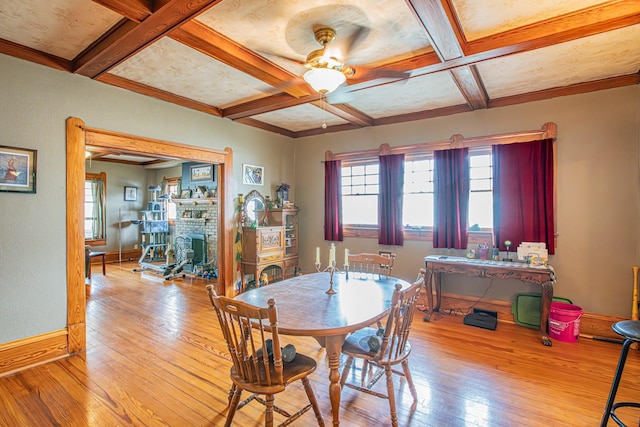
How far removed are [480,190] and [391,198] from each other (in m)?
1.17

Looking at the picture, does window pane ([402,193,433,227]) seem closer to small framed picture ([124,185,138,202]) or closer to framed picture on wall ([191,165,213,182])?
framed picture on wall ([191,165,213,182])

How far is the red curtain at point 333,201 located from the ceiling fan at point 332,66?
238cm

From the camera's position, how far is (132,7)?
2.04 metres

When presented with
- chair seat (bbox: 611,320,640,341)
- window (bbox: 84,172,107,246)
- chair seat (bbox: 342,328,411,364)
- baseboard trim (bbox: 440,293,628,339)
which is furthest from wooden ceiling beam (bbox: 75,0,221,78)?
window (bbox: 84,172,107,246)

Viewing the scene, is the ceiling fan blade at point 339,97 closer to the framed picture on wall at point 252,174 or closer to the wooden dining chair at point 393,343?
the framed picture on wall at point 252,174

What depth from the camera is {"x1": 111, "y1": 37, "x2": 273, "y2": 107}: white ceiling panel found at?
2848 mm

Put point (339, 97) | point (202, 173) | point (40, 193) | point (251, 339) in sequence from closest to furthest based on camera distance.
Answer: point (251, 339), point (40, 193), point (339, 97), point (202, 173)

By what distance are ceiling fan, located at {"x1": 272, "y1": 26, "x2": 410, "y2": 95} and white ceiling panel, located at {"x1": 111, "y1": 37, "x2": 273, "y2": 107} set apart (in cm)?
84

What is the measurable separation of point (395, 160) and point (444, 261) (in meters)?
1.64

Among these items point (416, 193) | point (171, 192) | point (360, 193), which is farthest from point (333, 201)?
point (171, 192)

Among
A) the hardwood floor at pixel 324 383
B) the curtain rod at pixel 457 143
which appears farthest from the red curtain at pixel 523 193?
the hardwood floor at pixel 324 383

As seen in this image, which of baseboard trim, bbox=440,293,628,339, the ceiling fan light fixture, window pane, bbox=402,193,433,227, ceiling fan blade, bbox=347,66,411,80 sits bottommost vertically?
baseboard trim, bbox=440,293,628,339

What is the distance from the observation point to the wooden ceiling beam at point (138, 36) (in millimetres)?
2016

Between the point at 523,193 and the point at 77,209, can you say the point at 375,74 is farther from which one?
the point at 77,209
